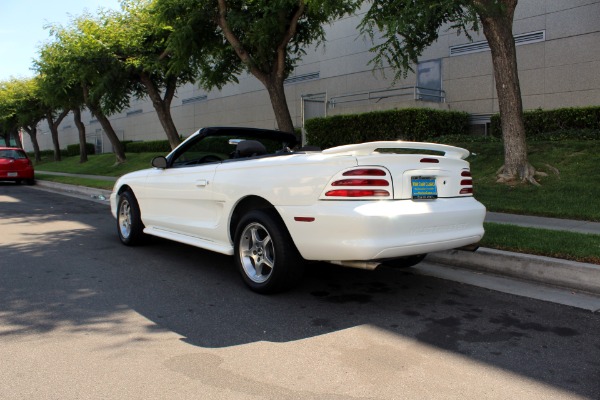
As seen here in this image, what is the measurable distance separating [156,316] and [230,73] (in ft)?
43.8

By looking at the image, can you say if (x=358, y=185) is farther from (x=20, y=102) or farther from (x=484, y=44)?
(x=20, y=102)

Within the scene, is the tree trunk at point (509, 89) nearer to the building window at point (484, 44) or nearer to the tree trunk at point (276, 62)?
the tree trunk at point (276, 62)

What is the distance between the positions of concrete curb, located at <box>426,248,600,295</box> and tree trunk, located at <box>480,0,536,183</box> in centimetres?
497

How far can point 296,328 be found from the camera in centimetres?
374

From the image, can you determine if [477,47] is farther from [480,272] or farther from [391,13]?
[480,272]

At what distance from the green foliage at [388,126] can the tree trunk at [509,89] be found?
529 centimetres

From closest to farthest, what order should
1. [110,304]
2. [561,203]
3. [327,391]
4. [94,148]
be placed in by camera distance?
[327,391] < [110,304] < [561,203] < [94,148]

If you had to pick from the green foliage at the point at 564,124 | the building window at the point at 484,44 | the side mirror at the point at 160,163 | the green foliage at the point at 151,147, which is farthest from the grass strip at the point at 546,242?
the green foliage at the point at 151,147

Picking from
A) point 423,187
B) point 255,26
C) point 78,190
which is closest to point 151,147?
point 78,190

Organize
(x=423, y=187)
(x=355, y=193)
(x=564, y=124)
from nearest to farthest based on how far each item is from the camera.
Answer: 1. (x=355, y=193)
2. (x=423, y=187)
3. (x=564, y=124)

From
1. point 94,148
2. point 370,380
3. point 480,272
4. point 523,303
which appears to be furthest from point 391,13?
point 94,148

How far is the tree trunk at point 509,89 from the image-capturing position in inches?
369

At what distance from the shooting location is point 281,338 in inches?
140

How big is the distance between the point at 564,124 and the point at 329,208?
12088mm
